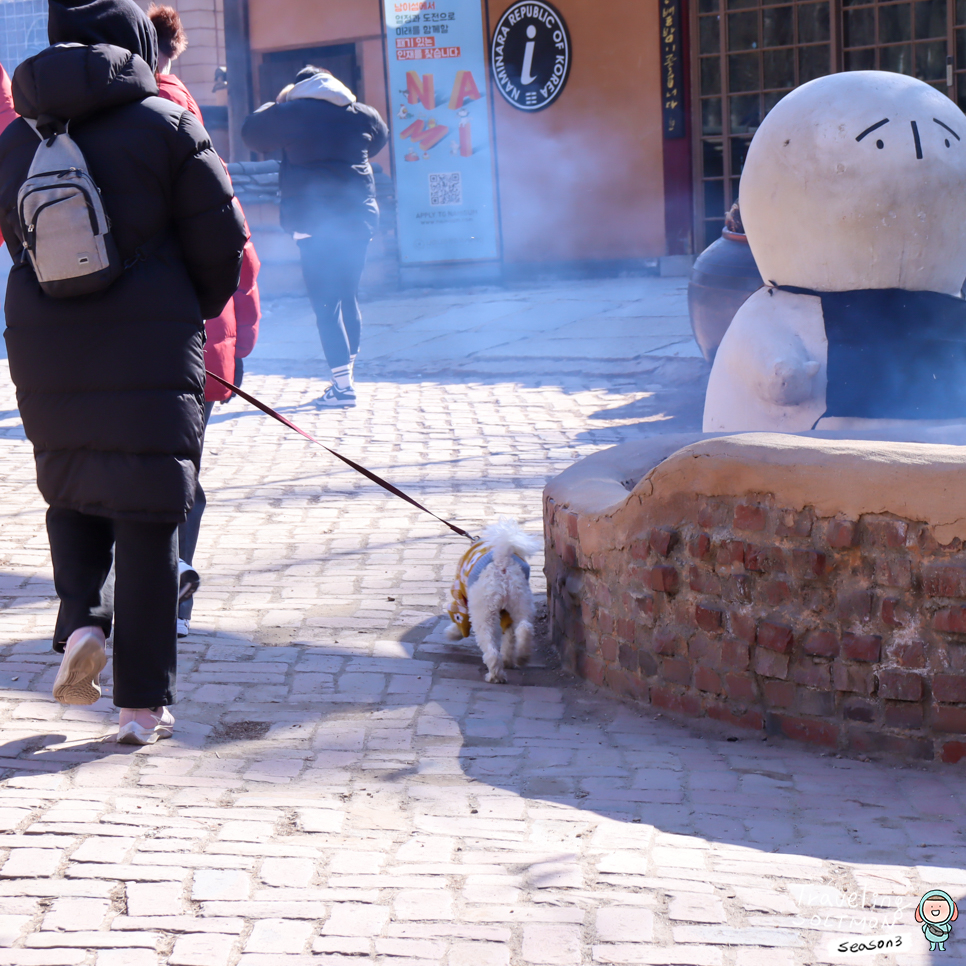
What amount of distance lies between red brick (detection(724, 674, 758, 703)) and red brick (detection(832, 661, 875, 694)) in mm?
226

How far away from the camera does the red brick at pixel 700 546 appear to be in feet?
10.6

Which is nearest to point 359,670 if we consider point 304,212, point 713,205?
point 304,212

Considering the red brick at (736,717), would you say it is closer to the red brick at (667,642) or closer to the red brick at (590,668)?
the red brick at (667,642)

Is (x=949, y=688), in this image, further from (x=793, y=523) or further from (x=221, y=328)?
(x=221, y=328)

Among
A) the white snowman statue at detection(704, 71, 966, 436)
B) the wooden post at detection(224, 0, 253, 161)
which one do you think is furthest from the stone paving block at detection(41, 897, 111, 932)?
the wooden post at detection(224, 0, 253, 161)

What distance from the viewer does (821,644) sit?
10.1 ft

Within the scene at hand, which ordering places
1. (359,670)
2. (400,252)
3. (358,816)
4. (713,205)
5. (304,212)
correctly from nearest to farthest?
(358,816) < (359,670) < (304,212) < (713,205) < (400,252)

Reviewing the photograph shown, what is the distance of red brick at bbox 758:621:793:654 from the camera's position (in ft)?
10.2

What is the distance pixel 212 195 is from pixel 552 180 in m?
11.0

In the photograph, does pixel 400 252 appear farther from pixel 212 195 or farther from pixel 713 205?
pixel 212 195

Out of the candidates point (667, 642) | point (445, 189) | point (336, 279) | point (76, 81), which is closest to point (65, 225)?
point (76, 81)

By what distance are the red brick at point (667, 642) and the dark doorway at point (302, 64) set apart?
12276 mm

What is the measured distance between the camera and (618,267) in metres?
13.5

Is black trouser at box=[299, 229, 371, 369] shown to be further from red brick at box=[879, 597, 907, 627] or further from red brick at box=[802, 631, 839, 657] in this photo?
red brick at box=[879, 597, 907, 627]
